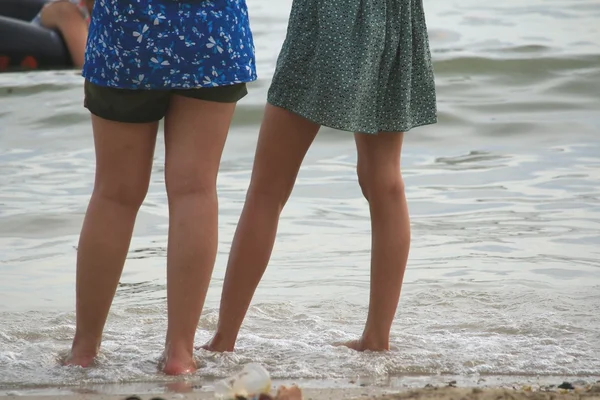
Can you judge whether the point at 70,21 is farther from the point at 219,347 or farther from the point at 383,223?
the point at 383,223

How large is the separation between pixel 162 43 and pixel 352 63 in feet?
1.75

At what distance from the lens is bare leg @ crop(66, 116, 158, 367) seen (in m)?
2.84

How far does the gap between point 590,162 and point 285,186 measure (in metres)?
3.76

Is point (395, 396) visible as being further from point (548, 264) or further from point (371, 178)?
point (548, 264)

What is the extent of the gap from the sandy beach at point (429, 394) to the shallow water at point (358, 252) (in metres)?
0.14

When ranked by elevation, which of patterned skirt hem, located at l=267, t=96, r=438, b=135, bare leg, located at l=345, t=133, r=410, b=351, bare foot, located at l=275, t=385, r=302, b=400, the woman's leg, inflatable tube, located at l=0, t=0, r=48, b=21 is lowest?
bare foot, located at l=275, t=385, r=302, b=400

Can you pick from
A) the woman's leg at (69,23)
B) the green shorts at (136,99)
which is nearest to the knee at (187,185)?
the green shorts at (136,99)

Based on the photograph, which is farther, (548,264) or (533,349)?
(548,264)

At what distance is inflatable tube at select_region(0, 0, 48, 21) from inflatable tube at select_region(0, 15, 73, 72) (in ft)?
3.66

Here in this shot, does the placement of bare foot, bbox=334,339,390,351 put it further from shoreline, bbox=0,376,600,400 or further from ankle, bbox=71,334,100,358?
ankle, bbox=71,334,100,358

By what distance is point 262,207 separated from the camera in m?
3.09

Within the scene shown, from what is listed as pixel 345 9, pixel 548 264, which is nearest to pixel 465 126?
pixel 548 264

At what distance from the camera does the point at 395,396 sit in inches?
102

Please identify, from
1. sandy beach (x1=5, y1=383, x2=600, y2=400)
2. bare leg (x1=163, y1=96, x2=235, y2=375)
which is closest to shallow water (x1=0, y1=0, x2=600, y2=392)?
sandy beach (x1=5, y1=383, x2=600, y2=400)
